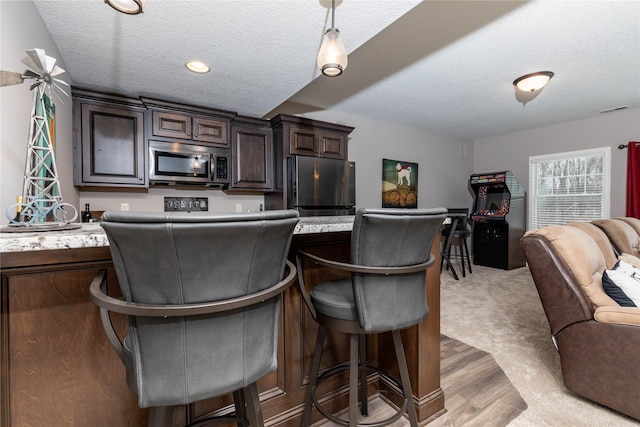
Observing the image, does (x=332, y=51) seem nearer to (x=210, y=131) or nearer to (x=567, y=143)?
(x=210, y=131)

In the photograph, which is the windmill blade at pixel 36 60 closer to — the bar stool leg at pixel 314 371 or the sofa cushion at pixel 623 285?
the bar stool leg at pixel 314 371

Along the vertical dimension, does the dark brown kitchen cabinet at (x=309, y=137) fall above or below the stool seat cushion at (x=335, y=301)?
above

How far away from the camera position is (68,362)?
0.89 m

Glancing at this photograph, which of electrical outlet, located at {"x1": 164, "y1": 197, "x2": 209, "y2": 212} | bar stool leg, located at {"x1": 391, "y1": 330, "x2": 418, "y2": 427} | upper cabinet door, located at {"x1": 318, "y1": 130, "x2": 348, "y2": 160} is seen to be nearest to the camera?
bar stool leg, located at {"x1": 391, "y1": 330, "x2": 418, "y2": 427}

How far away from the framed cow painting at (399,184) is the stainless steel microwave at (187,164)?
2.60 meters

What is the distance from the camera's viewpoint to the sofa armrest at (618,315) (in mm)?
1380

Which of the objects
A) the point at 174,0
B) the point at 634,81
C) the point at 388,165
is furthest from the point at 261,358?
the point at 634,81

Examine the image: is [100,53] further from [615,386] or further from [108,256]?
[615,386]

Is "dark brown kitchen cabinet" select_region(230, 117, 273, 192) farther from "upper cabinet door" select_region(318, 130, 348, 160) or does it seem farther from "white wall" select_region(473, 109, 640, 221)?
"white wall" select_region(473, 109, 640, 221)

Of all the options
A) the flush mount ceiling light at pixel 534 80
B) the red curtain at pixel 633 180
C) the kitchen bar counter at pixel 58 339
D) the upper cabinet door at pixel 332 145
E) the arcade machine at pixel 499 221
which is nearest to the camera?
the kitchen bar counter at pixel 58 339

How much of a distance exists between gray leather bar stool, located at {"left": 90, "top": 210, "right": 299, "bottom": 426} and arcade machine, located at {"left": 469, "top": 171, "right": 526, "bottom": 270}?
528cm

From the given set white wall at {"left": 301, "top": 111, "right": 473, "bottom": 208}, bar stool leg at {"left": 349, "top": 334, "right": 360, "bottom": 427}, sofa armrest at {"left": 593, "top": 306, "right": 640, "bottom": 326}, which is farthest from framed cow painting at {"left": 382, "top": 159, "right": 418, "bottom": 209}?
bar stool leg at {"left": 349, "top": 334, "right": 360, "bottom": 427}

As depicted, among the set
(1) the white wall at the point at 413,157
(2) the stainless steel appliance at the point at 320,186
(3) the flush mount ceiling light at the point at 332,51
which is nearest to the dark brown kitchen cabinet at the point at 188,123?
(2) the stainless steel appliance at the point at 320,186

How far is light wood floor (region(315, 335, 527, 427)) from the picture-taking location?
4.76 feet
